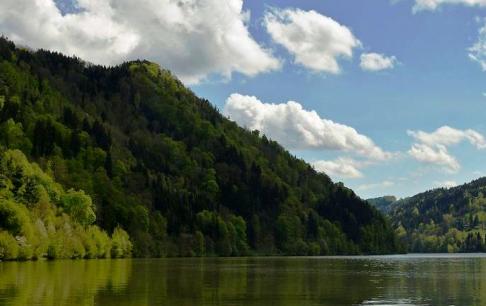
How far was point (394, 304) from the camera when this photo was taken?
5909 centimetres

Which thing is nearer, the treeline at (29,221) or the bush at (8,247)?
the bush at (8,247)

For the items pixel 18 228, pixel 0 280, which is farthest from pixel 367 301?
pixel 18 228

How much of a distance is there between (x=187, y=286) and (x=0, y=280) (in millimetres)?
21829

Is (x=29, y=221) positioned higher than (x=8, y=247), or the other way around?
(x=29, y=221)

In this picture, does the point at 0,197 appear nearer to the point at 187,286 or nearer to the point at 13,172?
the point at 13,172

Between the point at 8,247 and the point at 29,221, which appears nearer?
the point at 8,247

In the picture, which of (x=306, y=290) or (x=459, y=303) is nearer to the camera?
(x=459, y=303)

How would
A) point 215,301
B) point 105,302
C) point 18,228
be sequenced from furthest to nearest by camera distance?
point 18,228 → point 215,301 → point 105,302

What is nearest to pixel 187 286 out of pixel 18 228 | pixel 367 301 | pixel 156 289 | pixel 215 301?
pixel 156 289

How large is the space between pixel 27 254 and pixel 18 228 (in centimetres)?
615

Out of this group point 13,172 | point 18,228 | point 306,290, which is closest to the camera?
point 306,290

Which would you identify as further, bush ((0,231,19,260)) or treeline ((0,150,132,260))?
treeline ((0,150,132,260))

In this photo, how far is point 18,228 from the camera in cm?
15638

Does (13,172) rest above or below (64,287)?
above
